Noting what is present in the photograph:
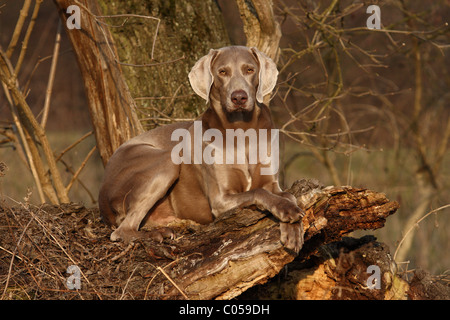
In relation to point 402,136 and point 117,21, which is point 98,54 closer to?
point 117,21

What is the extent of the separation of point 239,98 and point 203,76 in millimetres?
386

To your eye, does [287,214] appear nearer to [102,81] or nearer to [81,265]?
[81,265]

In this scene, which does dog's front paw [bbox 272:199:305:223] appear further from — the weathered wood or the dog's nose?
the dog's nose

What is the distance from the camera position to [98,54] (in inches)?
177

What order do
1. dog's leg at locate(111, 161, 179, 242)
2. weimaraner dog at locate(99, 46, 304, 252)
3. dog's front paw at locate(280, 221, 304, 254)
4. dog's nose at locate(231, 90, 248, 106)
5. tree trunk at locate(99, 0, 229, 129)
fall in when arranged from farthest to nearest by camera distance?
tree trunk at locate(99, 0, 229, 129) → dog's leg at locate(111, 161, 179, 242) → weimaraner dog at locate(99, 46, 304, 252) → dog's nose at locate(231, 90, 248, 106) → dog's front paw at locate(280, 221, 304, 254)

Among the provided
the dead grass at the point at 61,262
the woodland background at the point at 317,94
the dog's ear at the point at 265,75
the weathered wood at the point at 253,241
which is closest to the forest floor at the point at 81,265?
the dead grass at the point at 61,262

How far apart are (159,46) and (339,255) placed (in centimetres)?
234

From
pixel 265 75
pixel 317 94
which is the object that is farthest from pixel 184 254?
pixel 317 94

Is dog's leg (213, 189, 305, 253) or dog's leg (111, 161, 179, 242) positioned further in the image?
dog's leg (111, 161, 179, 242)

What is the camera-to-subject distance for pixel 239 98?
3.53 m

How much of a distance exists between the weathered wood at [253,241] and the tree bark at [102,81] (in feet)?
4.91

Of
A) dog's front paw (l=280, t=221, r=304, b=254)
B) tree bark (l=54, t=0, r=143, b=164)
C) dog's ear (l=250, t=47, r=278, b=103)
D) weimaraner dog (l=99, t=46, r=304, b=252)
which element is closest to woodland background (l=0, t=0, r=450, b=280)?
tree bark (l=54, t=0, r=143, b=164)

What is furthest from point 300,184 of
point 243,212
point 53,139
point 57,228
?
point 53,139

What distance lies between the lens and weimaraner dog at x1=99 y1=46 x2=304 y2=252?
368 cm
